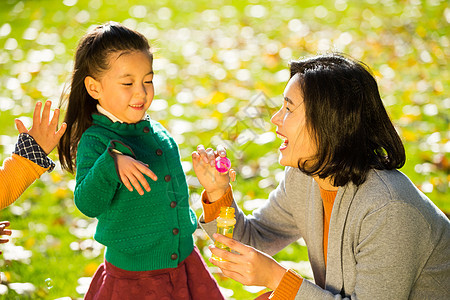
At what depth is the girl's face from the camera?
7.47ft

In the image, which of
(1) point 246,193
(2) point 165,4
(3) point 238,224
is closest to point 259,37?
(2) point 165,4

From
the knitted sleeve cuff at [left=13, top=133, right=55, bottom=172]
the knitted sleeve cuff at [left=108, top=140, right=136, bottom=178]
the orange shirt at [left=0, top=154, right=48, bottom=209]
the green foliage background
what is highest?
the knitted sleeve cuff at [left=108, top=140, right=136, bottom=178]

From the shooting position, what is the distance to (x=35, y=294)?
2949mm

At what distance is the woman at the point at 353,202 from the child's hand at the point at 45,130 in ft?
2.00

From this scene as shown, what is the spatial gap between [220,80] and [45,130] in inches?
151

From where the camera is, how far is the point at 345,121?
2.19 m

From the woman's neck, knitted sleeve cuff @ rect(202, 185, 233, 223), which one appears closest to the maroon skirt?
knitted sleeve cuff @ rect(202, 185, 233, 223)

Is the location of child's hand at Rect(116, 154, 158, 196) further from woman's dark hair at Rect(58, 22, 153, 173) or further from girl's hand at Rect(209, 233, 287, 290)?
woman's dark hair at Rect(58, 22, 153, 173)

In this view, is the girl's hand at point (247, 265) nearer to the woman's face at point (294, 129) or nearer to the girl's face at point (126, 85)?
the woman's face at point (294, 129)

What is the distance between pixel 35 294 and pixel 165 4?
6903 millimetres

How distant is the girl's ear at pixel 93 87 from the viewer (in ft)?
7.64

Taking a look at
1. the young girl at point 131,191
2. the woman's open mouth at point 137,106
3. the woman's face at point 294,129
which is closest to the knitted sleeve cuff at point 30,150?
the young girl at point 131,191

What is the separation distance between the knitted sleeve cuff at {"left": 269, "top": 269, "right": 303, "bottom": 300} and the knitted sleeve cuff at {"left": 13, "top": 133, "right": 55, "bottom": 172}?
1.09m

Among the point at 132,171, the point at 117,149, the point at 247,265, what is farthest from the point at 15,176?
the point at 247,265
